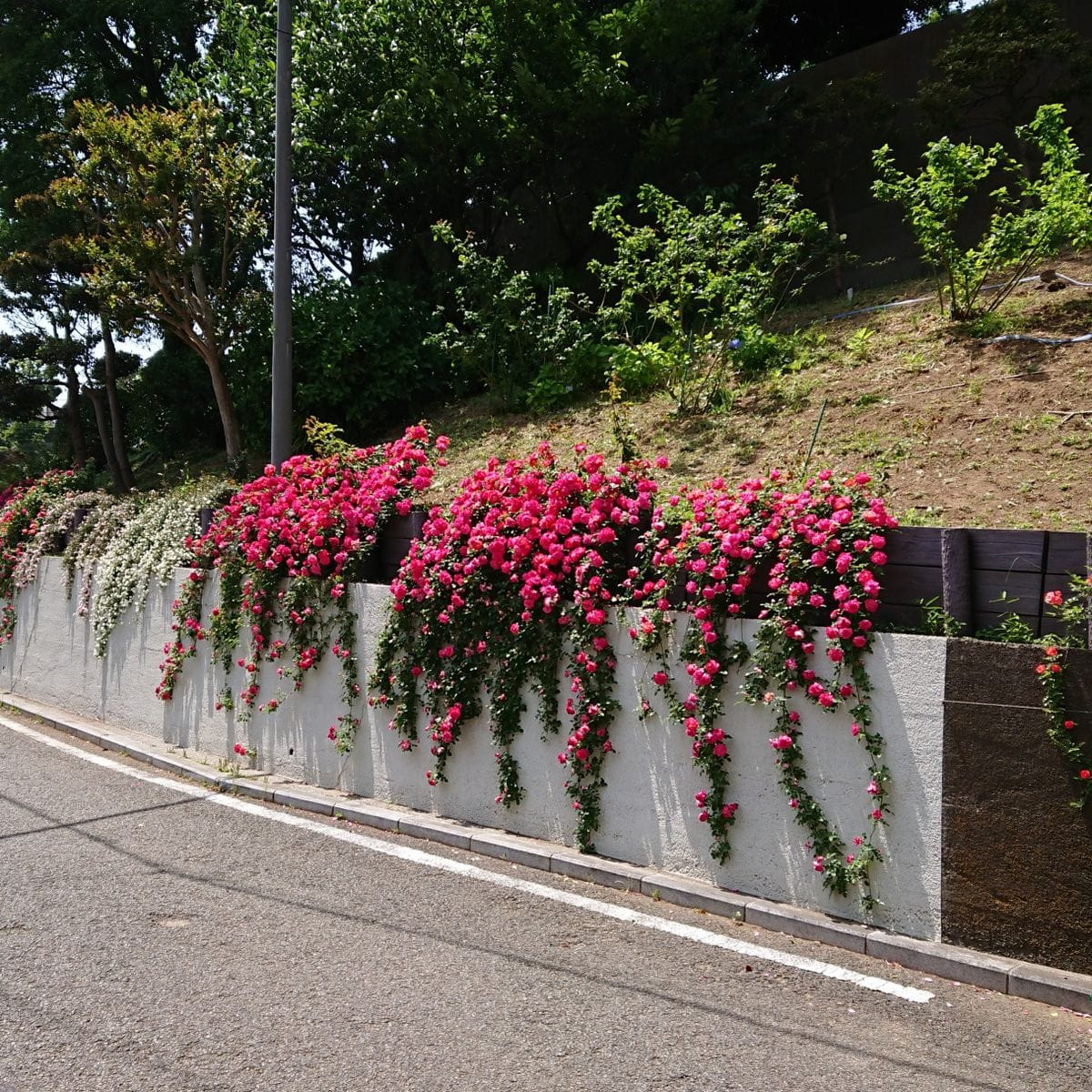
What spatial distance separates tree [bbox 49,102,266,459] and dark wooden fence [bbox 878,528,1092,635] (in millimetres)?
10650

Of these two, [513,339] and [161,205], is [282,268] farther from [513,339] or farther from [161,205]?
[513,339]

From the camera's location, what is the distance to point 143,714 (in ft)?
33.2

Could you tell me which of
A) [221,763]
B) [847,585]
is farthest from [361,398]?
[847,585]

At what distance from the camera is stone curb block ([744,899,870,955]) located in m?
4.71

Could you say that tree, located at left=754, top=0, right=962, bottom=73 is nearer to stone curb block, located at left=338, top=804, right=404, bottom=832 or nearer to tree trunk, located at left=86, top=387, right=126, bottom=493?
tree trunk, located at left=86, top=387, right=126, bottom=493

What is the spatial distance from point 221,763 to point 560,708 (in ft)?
12.7

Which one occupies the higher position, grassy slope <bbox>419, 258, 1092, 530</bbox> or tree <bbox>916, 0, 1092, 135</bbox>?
tree <bbox>916, 0, 1092, 135</bbox>

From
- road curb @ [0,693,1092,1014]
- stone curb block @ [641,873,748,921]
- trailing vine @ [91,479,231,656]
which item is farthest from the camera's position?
trailing vine @ [91,479,231,656]

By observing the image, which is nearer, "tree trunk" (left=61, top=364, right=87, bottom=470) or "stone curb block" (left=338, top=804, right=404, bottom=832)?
"stone curb block" (left=338, top=804, right=404, bottom=832)

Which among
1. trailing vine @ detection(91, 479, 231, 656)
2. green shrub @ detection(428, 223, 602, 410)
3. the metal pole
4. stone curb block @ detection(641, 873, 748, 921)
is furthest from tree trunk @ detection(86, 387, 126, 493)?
stone curb block @ detection(641, 873, 748, 921)

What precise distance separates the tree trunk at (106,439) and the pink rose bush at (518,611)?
1396cm

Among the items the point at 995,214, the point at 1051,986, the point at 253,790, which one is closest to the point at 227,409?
the point at 253,790

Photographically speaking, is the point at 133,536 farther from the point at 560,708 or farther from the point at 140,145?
the point at 560,708

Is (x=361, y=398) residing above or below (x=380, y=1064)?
above
